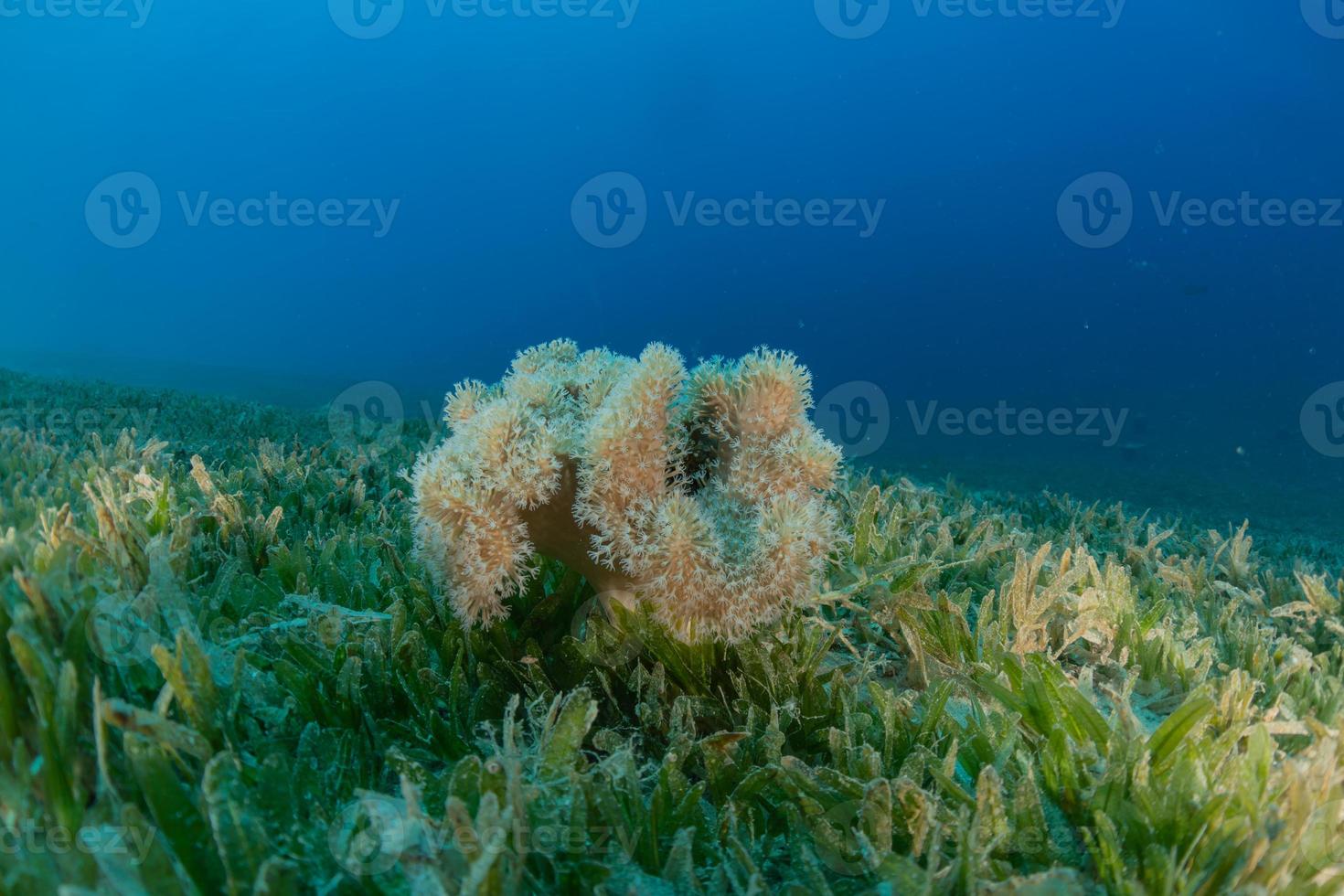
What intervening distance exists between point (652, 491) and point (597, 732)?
591 mm

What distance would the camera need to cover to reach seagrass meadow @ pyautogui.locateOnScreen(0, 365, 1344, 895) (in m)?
1.22

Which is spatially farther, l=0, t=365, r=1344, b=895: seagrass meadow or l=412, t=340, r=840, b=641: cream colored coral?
l=412, t=340, r=840, b=641: cream colored coral

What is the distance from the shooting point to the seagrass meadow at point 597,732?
1219mm

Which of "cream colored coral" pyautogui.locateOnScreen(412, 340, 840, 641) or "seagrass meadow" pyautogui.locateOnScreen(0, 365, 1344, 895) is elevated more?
"cream colored coral" pyautogui.locateOnScreen(412, 340, 840, 641)

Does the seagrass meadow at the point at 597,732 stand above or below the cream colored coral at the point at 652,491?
below

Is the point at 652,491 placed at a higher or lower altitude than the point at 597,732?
higher

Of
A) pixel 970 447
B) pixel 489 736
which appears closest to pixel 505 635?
pixel 489 736

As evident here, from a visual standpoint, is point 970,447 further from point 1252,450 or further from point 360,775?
point 360,775

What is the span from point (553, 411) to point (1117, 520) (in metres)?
4.93

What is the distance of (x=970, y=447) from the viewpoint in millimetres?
33531

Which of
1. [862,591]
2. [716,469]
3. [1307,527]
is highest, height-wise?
[1307,527]

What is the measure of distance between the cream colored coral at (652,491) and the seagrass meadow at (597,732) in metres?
0.23

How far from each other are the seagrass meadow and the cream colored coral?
23 centimetres

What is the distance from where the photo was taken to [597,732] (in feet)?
5.82
